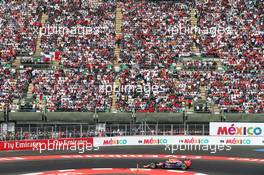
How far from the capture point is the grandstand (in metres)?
39.4

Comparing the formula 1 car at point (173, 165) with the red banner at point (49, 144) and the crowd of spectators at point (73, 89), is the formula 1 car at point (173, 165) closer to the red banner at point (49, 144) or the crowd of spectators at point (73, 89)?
the red banner at point (49, 144)

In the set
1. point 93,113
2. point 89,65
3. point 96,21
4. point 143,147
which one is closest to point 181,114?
point 143,147

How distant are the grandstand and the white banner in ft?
4.77

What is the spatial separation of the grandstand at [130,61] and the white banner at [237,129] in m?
1.45

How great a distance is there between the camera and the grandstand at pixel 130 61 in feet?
129

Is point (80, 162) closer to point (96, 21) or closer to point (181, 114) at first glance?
point (181, 114)

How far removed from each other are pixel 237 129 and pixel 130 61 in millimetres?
13423

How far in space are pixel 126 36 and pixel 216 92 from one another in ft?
41.7

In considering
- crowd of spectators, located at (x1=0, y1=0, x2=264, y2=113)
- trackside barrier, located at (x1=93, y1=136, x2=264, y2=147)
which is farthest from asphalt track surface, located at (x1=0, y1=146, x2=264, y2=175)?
crowd of spectators, located at (x1=0, y1=0, x2=264, y2=113)

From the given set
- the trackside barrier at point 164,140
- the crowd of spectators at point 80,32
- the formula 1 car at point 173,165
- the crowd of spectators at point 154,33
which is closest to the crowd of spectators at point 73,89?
the crowd of spectators at point 80,32

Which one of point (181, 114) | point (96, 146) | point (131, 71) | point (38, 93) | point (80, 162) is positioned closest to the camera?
point (80, 162)

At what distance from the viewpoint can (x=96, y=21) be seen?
172ft

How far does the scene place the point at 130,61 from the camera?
4669cm

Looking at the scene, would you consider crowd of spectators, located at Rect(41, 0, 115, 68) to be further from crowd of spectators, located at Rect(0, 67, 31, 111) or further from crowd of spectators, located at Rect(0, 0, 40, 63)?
crowd of spectators, located at Rect(0, 67, 31, 111)
